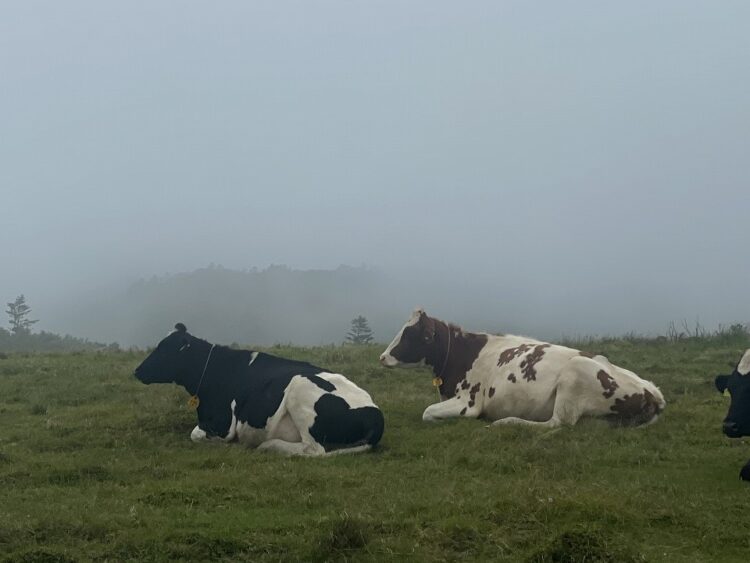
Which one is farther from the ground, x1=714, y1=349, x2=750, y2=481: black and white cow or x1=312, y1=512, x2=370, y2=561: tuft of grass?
x1=714, y1=349, x2=750, y2=481: black and white cow

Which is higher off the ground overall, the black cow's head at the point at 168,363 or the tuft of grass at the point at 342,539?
the black cow's head at the point at 168,363

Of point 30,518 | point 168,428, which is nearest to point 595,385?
→ point 168,428

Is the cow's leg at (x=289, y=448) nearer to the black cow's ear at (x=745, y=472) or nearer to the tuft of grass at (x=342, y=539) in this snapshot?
the tuft of grass at (x=342, y=539)

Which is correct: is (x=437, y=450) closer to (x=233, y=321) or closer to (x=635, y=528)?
(x=635, y=528)

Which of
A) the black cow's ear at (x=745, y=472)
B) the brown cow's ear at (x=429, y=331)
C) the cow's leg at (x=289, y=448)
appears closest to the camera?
the black cow's ear at (x=745, y=472)

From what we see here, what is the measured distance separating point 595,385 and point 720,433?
5.71 feet

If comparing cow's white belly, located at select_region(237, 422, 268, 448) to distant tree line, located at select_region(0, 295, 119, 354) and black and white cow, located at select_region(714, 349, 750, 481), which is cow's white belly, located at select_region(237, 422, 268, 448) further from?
distant tree line, located at select_region(0, 295, 119, 354)

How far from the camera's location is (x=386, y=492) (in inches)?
352

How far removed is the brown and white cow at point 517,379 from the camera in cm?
1260

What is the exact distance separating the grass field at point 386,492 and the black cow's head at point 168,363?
0.57 m

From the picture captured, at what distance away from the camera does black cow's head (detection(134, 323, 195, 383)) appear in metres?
14.3

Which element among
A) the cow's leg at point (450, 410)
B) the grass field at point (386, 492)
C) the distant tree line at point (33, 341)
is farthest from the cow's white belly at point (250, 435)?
the distant tree line at point (33, 341)

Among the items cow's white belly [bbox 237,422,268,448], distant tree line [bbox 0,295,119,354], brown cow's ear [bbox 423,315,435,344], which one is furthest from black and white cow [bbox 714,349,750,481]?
distant tree line [bbox 0,295,119,354]

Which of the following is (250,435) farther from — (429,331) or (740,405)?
(740,405)
